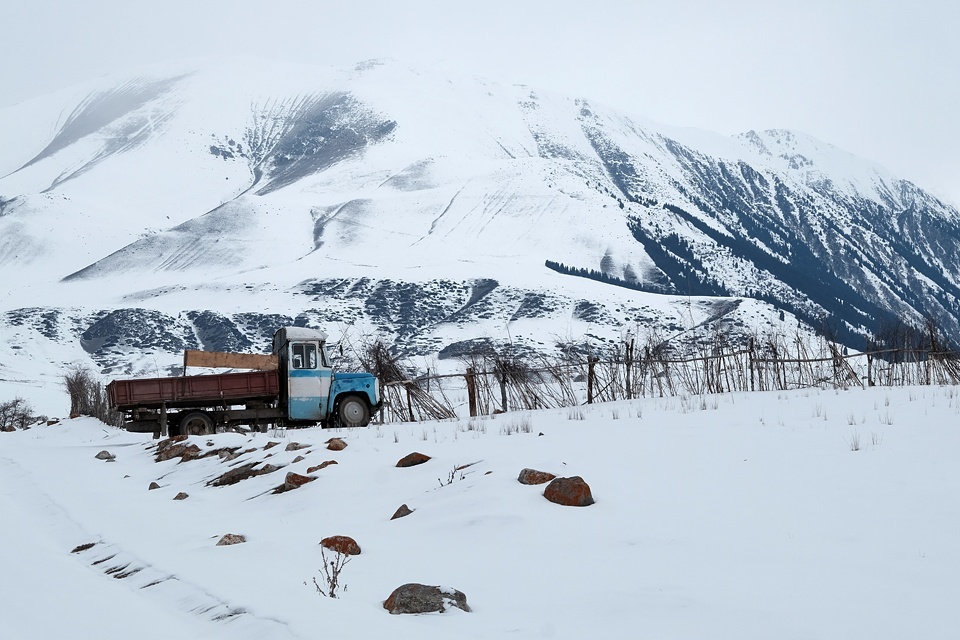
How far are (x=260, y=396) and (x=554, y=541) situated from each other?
13341 millimetres

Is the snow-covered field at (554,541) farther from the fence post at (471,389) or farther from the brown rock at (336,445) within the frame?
the fence post at (471,389)

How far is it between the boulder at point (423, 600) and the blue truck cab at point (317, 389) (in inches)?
539

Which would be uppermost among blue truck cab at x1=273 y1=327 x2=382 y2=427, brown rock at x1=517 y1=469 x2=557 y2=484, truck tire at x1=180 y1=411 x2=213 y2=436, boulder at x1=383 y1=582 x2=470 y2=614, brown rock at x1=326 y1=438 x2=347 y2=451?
blue truck cab at x1=273 y1=327 x2=382 y2=427

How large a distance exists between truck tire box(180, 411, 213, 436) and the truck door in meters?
1.71

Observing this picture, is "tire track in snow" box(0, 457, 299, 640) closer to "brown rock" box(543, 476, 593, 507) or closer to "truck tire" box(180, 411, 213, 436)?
"brown rock" box(543, 476, 593, 507)

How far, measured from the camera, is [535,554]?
17.3ft

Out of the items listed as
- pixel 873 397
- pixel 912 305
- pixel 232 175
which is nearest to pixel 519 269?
pixel 873 397

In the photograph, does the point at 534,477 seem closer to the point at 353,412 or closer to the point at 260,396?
the point at 353,412

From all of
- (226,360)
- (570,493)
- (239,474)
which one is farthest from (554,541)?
(226,360)

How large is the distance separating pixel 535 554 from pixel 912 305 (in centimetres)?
21924

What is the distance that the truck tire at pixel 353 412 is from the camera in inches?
703

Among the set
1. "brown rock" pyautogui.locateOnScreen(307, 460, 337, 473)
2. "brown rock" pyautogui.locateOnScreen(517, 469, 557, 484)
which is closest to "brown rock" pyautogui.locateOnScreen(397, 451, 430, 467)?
"brown rock" pyautogui.locateOnScreen(307, 460, 337, 473)

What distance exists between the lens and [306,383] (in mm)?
17969

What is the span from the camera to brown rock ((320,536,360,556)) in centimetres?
557
